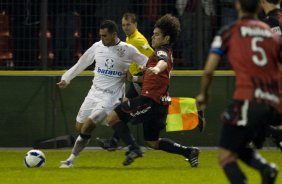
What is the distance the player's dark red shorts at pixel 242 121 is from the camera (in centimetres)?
838

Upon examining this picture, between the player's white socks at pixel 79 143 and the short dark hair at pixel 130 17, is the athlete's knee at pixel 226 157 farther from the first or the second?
the short dark hair at pixel 130 17

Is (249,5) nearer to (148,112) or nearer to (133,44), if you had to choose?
(148,112)

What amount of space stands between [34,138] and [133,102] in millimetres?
3924

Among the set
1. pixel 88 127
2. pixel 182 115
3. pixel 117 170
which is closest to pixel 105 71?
pixel 88 127

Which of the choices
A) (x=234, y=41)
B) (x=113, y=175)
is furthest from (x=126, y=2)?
(x=234, y=41)

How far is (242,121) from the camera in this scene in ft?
27.5

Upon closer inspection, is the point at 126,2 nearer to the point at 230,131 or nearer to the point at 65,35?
the point at 65,35

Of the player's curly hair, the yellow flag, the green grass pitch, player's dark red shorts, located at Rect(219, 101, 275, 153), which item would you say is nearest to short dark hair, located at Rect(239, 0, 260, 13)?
player's dark red shorts, located at Rect(219, 101, 275, 153)

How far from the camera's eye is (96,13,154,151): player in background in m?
15.4

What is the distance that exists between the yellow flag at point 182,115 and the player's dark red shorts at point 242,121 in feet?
24.6

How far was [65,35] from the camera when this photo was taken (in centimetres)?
1645

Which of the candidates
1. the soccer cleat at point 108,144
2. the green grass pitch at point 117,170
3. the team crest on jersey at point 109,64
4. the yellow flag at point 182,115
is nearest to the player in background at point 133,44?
the soccer cleat at point 108,144

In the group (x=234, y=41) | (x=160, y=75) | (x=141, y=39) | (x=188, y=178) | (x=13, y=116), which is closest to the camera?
(x=234, y=41)

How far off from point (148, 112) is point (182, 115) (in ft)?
9.72
